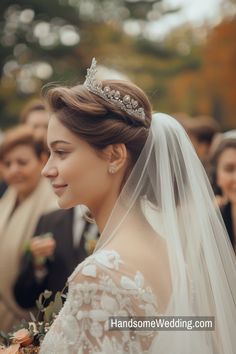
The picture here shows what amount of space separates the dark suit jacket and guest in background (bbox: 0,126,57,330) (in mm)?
251

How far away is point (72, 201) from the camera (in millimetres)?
3346

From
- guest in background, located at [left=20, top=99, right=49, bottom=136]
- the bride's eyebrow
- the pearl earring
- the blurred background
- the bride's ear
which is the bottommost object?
the pearl earring

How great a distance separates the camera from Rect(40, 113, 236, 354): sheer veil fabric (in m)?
2.98

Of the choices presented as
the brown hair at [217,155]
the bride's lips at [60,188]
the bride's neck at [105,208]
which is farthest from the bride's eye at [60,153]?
the brown hair at [217,155]

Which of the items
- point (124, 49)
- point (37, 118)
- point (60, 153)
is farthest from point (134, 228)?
point (124, 49)

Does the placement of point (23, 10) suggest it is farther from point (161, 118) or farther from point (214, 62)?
point (161, 118)

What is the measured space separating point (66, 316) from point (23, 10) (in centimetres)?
2412

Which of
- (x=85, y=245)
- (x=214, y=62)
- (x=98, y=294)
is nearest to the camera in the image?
(x=98, y=294)

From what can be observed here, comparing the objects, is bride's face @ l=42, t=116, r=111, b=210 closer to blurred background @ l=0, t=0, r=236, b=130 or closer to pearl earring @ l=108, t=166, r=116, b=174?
pearl earring @ l=108, t=166, r=116, b=174

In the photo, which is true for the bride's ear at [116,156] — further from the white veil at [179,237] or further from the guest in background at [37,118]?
the guest in background at [37,118]

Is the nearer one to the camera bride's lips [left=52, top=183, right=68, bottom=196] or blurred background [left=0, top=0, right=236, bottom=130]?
bride's lips [left=52, top=183, right=68, bottom=196]

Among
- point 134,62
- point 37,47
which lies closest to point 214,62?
point 134,62

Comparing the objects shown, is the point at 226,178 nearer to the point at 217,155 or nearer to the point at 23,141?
the point at 217,155

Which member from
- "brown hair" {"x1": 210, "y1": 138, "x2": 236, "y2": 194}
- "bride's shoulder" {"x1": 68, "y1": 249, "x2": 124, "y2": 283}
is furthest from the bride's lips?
"brown hair" {"x1": 210, "y1": 138, "x2": 236, "y2": 194}
